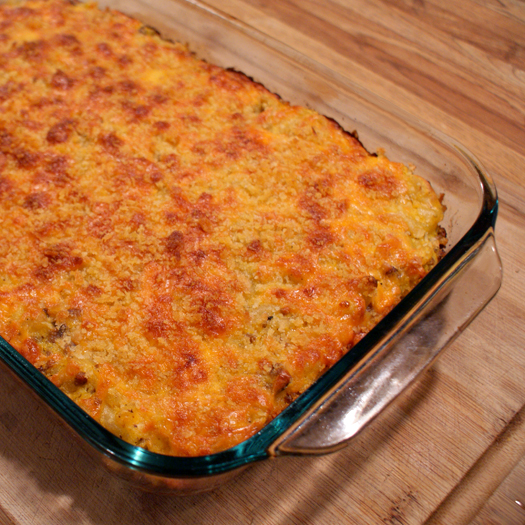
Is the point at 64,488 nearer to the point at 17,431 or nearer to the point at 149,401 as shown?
the point at 17,431

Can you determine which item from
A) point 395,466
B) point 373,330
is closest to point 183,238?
point 373,330

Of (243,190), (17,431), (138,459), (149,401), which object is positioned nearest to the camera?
(138,459)

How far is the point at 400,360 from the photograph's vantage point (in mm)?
1388

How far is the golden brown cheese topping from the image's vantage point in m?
1.46

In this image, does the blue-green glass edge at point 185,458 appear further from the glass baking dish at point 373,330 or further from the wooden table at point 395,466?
the wooden table at point 395,466

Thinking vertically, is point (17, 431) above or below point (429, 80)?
below

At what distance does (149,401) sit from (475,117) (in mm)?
1901

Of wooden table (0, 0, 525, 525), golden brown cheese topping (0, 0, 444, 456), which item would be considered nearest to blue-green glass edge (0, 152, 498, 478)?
golden brown cheese topping (0, 0, 444, 456)

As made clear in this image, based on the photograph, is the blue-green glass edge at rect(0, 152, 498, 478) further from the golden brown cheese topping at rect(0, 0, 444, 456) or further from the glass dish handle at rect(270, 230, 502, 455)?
the golden brown cheese topping at rect(0, 0, 444, 456)

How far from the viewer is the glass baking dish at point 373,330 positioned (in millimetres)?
1209

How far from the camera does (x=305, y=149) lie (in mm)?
1960

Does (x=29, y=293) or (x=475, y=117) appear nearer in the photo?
(x=29, y=293)

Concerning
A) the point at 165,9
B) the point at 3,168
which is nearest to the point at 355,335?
the point at 3,168

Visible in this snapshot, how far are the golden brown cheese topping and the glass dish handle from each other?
0.19m
